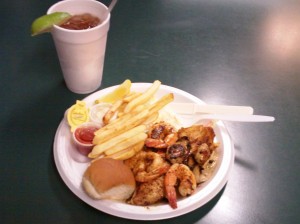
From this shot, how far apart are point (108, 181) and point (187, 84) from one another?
2.67 feet

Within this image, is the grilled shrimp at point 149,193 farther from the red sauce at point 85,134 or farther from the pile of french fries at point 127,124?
the red sauce at point 85,134

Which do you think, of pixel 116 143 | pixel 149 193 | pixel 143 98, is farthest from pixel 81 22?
pixel 149 193

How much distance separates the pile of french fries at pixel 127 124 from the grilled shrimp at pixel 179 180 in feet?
0.58

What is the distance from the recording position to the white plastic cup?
4.25 ft

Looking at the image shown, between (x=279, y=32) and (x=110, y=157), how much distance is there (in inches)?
59.8

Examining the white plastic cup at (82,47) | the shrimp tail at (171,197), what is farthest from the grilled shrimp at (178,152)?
the white plastic cup at (82,47)

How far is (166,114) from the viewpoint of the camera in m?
1.44

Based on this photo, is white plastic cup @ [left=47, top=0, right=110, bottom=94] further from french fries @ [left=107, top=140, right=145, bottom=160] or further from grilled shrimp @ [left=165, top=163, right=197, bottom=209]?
grilled shrimp @ [left=165, top=163, right=197, bottom=209]

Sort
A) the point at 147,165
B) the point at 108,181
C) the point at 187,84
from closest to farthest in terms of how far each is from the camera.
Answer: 1. the point at 108,181
2. the point at 147,165
3. the point at 187,84

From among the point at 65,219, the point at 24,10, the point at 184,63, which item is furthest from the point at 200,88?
the point at 24,10

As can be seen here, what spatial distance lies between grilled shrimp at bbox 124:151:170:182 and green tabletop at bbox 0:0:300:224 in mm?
165

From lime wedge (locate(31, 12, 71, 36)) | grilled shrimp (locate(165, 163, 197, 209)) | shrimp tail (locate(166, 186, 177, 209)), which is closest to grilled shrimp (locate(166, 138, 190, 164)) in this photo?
grilled shrimp (locate(165, 163, 197, 209))

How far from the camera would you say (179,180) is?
45.2 inches

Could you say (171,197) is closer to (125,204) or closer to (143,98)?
(125,204)
